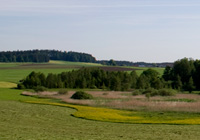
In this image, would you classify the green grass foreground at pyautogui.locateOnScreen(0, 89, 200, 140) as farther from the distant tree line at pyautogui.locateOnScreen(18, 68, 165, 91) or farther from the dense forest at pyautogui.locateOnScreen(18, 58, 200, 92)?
the dense forest at pyautogui.locateOnScreen(18, 58, 200, 92)

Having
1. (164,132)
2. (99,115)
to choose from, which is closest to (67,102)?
(99,115)

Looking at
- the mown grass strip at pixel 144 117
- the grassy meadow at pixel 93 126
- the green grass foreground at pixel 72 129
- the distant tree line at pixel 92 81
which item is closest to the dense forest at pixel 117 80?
the distant tree line at pixel 92 81

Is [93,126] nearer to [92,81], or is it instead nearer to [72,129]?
[72,129]

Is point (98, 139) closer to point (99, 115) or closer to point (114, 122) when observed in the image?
point (114, 122)

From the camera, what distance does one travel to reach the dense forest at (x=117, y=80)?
102 metres

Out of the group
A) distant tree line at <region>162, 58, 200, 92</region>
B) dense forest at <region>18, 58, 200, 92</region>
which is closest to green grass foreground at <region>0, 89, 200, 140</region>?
dense forest at <region>18, 58, 200, 92</region>

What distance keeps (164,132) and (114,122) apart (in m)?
9.23

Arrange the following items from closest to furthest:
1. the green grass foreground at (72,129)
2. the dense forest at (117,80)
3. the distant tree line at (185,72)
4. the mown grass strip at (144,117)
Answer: the green grass foreground at (72,129), the mown grass strip at (144,117), the dense forest at (117,80), the distant tree line at (185,72)

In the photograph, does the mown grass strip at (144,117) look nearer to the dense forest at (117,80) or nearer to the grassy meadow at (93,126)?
the grassy meadow at (93,126)

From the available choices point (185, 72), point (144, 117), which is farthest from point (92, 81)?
point (144, 117)

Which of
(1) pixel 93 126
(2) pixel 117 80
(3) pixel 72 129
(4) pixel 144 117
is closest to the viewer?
(3) pixel 72 129

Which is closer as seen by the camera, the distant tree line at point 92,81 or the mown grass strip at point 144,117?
the mown grass strip at point 144,117

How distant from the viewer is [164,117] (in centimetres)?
4141

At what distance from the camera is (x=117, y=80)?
99562 mm
